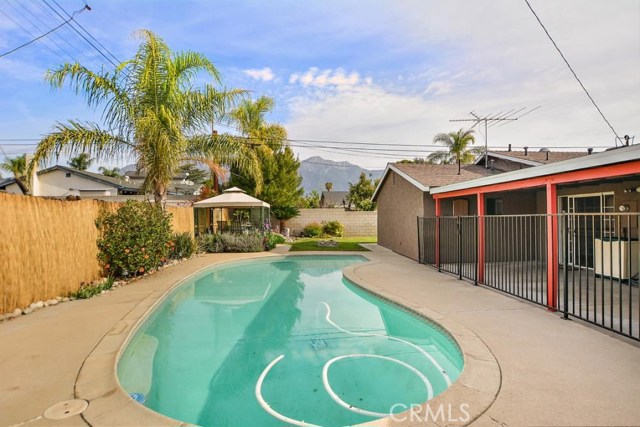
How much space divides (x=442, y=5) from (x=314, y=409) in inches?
373

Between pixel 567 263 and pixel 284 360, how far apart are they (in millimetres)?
5486

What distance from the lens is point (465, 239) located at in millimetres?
13219

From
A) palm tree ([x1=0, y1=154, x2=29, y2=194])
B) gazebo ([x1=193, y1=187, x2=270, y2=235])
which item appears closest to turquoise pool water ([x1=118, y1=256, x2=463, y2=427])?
gazebo ([x1=193, y1=187, x2=270, y2=235])

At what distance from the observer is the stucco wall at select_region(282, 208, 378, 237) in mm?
27281

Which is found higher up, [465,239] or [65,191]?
[65,191]

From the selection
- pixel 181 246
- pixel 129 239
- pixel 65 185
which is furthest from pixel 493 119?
pixel 65 185

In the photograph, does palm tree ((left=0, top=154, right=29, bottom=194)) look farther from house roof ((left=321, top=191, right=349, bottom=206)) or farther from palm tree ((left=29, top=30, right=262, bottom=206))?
palm tree ((left=29, top=30, right=262, bottom=206))

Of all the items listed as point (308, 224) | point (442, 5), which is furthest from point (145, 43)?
point (308, 224)

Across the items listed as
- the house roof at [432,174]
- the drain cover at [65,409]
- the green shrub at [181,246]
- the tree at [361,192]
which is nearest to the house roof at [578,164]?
the house roof at [432,174]

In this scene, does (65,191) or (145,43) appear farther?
(65,191)

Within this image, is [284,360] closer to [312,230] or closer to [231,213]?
[312,230]

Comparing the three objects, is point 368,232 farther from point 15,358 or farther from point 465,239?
point 15,358

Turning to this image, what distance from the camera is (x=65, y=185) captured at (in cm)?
2973

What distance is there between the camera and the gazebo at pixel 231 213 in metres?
18.2
